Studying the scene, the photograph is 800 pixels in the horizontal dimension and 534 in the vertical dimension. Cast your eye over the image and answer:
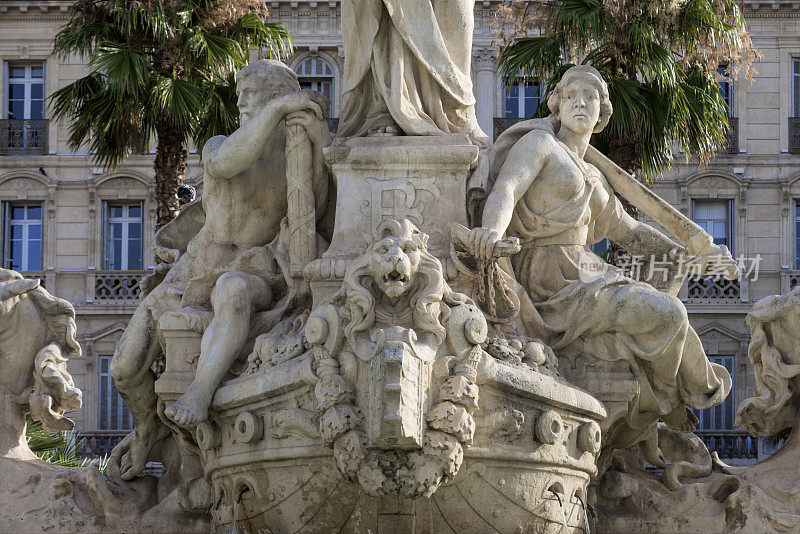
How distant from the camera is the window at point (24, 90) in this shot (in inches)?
1433

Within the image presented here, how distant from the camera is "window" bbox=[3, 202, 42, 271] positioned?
36250mm

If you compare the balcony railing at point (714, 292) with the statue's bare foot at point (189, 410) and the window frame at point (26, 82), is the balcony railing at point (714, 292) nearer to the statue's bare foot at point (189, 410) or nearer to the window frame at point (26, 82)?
the window frame at point (26, 82)

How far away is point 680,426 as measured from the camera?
11.5 m

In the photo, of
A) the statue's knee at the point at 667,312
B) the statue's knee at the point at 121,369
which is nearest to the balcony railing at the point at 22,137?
the statue's knee at the point at 121,369

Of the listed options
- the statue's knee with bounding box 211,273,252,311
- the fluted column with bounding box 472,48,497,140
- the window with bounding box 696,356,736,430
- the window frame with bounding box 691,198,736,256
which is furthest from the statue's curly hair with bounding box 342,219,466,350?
the window frame with bounding box 691,198,736,256

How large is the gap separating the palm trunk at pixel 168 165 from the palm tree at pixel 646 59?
3.91m

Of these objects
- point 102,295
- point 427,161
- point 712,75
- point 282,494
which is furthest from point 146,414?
point 102,295

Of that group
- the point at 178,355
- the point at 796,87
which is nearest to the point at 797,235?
the point at 796,87

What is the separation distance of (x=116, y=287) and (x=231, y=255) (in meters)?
24.4

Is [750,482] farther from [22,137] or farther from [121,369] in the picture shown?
[22,137]

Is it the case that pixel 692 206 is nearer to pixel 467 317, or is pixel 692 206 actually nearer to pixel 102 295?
pixel 102 295

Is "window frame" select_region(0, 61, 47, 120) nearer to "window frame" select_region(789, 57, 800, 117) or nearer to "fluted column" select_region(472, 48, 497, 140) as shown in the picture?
"fluted column" select_region(472, 48, 497, 140)

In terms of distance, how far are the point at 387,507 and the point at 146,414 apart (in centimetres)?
220

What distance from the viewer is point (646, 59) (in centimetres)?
1964
